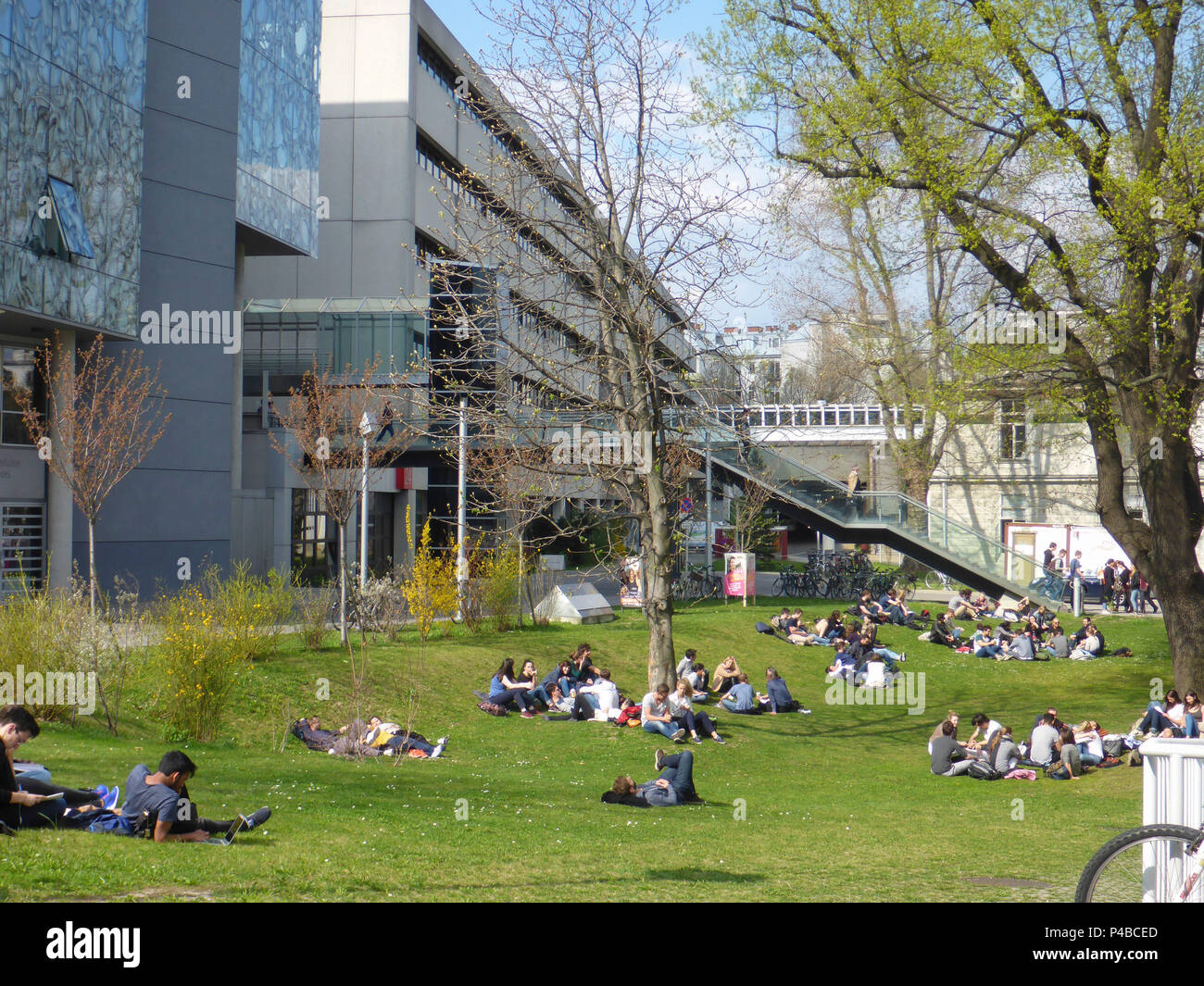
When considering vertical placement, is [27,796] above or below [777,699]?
above

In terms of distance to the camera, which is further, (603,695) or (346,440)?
(346,440)

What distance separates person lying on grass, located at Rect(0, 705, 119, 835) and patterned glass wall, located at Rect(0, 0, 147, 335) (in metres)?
16.4

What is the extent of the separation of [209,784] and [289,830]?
8.78 feet

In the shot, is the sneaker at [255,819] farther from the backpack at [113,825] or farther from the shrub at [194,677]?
the shrub at [194,677]

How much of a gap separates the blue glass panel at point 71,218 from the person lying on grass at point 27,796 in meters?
18.3

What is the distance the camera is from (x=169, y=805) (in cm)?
859

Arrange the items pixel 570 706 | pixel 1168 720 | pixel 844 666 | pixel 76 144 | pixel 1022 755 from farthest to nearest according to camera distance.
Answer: pixel 844 666, pixel 76 144, pixel 570 706, pixel 1168 720, pixel 1022 755

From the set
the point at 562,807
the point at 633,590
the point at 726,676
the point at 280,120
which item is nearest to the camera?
the point at 562,807

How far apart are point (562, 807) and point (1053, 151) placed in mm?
11639

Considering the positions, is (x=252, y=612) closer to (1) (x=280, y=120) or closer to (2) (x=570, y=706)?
(2) (x=570, y=706)

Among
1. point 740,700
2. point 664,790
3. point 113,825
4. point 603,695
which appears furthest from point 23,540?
point 113,825

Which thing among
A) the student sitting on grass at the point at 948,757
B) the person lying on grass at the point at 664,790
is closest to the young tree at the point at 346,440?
the person lying on grass at the point at 664,790

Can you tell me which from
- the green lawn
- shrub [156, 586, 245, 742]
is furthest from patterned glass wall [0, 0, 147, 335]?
shrub [156, 586, 245, 742]

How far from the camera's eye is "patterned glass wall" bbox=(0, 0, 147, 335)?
2266cm
